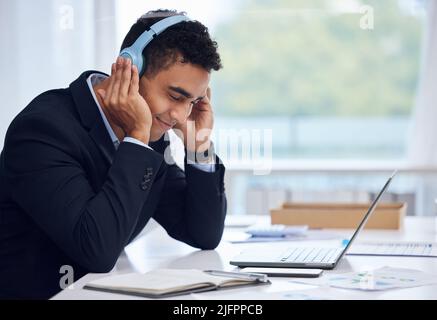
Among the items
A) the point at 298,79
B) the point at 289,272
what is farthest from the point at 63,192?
the point at 298,79

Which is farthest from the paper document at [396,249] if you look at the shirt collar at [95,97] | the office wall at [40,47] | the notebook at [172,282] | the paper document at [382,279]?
the office wall at [40,47]

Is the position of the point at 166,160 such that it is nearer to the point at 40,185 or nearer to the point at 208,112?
the point at 208,112

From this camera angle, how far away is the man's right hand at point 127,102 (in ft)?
4.54

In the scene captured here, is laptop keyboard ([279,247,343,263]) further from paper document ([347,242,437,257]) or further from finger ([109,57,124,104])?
finger ([109,57,124,104])

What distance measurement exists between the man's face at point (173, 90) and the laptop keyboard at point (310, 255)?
0.36 meters

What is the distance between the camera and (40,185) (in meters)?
1.25

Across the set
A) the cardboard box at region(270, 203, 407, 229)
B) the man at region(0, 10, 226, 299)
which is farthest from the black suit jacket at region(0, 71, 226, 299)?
the cardboard box at region(270, 203, 407, 229)

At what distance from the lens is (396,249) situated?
1.53 meters

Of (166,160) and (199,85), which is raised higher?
(199,85)

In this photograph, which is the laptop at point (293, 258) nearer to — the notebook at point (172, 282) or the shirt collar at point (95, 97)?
the notebook at point (172, 282)

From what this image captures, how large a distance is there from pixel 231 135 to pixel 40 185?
2.33m

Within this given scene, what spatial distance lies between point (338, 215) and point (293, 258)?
26.2 inches

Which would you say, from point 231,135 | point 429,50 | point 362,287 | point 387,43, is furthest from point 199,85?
point 387,43

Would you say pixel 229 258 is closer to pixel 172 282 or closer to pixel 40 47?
pixel 172 282
